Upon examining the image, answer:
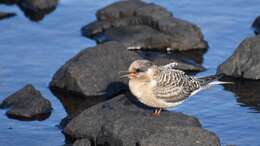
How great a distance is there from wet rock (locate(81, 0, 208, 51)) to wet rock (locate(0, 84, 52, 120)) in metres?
4.27

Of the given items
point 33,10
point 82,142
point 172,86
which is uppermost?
point 172,86

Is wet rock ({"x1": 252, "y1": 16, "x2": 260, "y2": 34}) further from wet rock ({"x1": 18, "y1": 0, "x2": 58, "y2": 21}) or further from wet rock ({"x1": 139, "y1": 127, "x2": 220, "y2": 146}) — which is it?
wet rock ({"x1": 139, "y1": 127, "x2": 220, "y2": 146})

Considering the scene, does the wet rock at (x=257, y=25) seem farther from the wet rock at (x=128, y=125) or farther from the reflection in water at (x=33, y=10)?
the wet rock at (x=128, y=125)

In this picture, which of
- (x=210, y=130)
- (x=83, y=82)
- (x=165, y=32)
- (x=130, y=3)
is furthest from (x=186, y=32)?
(x=210, y=130)

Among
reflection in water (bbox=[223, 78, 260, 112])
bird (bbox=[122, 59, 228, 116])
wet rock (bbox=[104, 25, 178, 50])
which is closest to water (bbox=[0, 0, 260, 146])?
reflection in water (bbox=[223, 78, 260, 112])

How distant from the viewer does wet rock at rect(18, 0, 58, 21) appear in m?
24.6

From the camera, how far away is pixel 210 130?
16.8 meters

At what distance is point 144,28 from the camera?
22.3 metres

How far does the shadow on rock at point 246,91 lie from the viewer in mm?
18161

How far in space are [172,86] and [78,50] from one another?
5.84 metres

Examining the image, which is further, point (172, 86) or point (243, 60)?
point (243, 60)

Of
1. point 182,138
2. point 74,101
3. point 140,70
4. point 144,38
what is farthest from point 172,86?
point 144,38

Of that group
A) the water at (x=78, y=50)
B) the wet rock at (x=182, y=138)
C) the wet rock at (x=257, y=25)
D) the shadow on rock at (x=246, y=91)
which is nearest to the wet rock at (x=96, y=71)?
the water at (x=78, y=50)

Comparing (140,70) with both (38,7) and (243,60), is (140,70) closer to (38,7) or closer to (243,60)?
(243,60)
